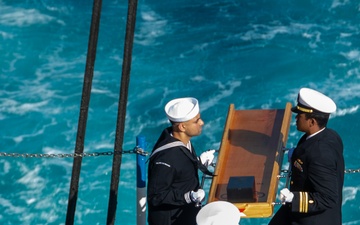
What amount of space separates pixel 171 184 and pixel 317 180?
992 millimetres

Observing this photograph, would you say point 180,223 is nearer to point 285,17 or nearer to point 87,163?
point 87,163

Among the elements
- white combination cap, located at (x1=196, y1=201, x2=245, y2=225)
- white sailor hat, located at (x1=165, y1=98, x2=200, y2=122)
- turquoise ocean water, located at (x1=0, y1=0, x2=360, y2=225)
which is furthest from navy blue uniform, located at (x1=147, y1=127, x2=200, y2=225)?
turquoise ocean water, located at (x1=0, y1=0, x2=360, y2=225)

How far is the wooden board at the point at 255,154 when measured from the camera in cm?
671

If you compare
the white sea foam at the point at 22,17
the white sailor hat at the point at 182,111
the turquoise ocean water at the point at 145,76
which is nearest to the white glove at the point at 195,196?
the white sailor hat at the point at 182,111

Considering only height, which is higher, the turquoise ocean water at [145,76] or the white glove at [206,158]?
the turquoise ocean water at [145,76]

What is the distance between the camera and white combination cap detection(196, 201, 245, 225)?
5570mm

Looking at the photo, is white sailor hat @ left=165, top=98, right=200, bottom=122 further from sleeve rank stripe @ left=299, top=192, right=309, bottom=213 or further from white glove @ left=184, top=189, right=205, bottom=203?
sleeve rank stripe @ left=299, top=192, right=309, bottom=213

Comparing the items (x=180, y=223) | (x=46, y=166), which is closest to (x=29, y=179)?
(x=46, y=166)

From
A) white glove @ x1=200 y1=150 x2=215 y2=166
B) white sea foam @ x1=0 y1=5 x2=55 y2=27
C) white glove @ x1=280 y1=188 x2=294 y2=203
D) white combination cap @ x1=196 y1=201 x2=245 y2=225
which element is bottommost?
white combination cap @ x1=196 y1=201 x2=245 y2=225

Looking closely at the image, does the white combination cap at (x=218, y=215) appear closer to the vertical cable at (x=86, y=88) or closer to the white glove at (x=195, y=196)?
the white glove at (x=195, y=196)

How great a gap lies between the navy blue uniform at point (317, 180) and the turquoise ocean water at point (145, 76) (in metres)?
5.56

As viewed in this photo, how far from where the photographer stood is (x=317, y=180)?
20.2 feet

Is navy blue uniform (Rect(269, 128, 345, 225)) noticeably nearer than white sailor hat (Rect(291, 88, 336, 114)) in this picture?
Yes

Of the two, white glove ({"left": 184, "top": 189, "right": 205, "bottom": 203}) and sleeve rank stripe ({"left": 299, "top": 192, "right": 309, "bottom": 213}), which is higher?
white glove ({"left": 184, "top": 189, "right": 205, "bottom": 203})
